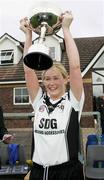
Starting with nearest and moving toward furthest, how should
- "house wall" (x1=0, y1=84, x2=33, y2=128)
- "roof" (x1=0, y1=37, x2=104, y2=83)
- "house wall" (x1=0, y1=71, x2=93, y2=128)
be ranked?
"house wall" (x1=0, y1=71, x2=93, y2=128)
"house wall" (x1=0, y1=84, x2=33, y2=128)
"roof" (x1=0, y1=37, x2=104, y2=83)

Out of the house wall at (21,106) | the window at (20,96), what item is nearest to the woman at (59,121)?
the house wall at (21,106)

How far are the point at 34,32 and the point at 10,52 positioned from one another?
2194 cm

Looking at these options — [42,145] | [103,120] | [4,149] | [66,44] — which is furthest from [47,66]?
[103,120]

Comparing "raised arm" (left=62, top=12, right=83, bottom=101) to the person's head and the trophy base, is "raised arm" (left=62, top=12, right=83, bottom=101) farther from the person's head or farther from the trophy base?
the trophy base

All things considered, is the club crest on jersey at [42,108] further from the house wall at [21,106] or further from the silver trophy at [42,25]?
the house wall at [21,106]

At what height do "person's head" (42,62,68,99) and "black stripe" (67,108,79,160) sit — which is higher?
"person's head" (42,62,68,99)

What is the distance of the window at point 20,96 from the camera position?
2314cm

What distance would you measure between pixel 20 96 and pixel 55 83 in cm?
2087

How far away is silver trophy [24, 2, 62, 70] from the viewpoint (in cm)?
228

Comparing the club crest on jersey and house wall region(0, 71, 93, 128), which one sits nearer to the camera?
the club crest on jersey

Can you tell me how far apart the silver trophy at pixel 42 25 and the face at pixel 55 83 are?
0.24 meters

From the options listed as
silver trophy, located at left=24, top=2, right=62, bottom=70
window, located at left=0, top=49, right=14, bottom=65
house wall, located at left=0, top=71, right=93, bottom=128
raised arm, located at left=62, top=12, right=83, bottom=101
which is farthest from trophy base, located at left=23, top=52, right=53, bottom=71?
window, located at left=0, top=49, right=14, bottom=65

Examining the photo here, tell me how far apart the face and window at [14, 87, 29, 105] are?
20.5 metres

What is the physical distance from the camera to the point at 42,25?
2.37 meters
